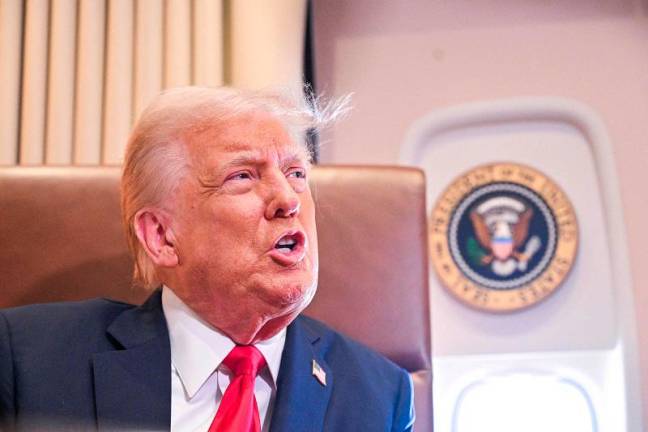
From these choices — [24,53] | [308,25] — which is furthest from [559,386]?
[24,53]

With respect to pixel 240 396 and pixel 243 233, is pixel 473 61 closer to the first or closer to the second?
pixel 243 233

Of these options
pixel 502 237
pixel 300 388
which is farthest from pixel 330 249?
pixel 502 237

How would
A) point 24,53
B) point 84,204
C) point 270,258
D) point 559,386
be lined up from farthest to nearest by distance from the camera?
point 559,386
point 24,53
point 84,204
point 270,258

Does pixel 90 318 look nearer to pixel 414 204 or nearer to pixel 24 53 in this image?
pixel 414 204

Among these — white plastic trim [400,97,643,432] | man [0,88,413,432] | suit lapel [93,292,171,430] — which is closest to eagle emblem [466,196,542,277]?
white plastic trim [400,97,643,432]

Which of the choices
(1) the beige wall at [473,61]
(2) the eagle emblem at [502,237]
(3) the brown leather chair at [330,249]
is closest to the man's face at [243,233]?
(3) the brown leather chair at [330,249]

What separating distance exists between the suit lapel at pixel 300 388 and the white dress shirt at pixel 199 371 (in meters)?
0.03

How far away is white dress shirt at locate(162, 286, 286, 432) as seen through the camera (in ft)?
3.94

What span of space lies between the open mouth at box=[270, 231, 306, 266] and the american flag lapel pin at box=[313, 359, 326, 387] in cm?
23

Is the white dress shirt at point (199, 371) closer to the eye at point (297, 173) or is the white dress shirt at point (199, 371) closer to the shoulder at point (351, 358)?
the shoulder at point (351, 358)

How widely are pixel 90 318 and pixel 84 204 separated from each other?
326mm

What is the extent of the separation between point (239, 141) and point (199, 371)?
0.38m

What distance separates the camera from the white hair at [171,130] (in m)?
1.24

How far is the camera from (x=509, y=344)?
2623 mm
